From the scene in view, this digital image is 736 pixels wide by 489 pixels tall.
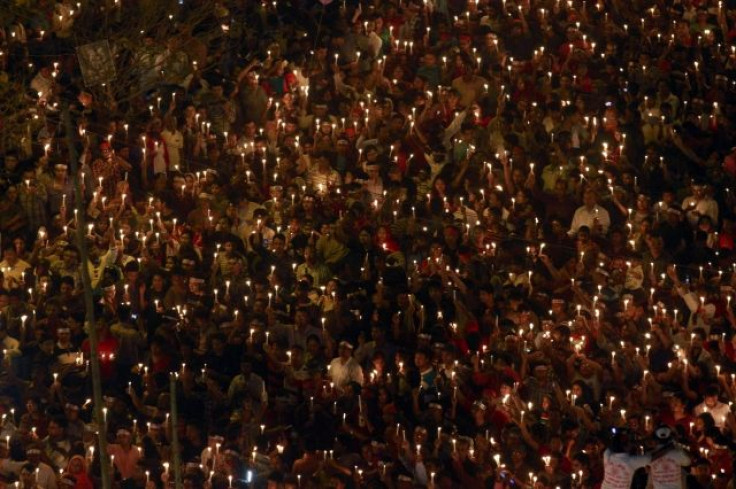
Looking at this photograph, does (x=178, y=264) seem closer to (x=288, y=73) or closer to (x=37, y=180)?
(x=37, y=180)

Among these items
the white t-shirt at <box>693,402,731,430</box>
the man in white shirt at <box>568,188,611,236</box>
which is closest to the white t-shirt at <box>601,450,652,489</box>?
the white t-shirt at <box>693,402,731,430</box>

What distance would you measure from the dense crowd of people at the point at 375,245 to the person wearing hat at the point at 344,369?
3 centimetres

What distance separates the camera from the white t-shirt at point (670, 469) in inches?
551

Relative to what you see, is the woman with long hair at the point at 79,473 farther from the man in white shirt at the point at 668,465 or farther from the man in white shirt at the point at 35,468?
the man in white shirt at the point at 668,465

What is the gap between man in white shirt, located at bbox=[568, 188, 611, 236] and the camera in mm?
19562

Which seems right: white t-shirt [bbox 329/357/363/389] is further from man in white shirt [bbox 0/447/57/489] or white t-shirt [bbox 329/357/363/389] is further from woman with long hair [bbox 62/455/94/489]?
man in white shirt [bbox 0/447/57/489]

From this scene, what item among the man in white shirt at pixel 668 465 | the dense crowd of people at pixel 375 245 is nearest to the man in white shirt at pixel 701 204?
the dense crowd of people at pixel 375 245

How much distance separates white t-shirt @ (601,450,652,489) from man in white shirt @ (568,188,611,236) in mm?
5710

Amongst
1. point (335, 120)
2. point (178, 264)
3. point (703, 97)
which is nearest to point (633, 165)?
point (703, 97)

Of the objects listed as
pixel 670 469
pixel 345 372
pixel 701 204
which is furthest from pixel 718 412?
pixel 701 204

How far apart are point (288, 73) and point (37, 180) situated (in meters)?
3.43

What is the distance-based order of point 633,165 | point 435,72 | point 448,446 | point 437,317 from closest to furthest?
point 448,446, point 437,317, point 633,165, point 435,72

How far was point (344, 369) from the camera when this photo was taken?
59.2ft

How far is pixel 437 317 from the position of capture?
60.5ft
